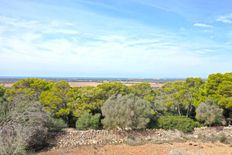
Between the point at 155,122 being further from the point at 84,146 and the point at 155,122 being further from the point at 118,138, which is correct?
the point at 84,146

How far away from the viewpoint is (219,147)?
608 inches

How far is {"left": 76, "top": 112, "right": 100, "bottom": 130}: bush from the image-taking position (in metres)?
19.6

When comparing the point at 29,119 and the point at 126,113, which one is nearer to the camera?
the point at 29,119

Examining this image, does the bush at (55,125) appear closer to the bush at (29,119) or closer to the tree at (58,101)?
the bush at (29,119)

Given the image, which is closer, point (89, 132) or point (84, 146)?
point (84, 146)

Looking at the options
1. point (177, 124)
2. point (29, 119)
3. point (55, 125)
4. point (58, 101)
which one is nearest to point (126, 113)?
point (177, 124)

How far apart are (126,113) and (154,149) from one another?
4093 millimetres

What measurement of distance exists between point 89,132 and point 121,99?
127 inches

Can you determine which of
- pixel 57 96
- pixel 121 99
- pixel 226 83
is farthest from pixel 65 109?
pixel 226 83

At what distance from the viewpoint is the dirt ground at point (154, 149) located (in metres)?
13.9

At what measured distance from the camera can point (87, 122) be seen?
64.1ft

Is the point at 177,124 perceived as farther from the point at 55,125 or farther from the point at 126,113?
the point at 55,125

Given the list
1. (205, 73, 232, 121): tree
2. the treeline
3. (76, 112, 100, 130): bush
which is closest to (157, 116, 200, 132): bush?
the treeline

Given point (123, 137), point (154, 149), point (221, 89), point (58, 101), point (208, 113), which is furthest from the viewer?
point (221, 89)
